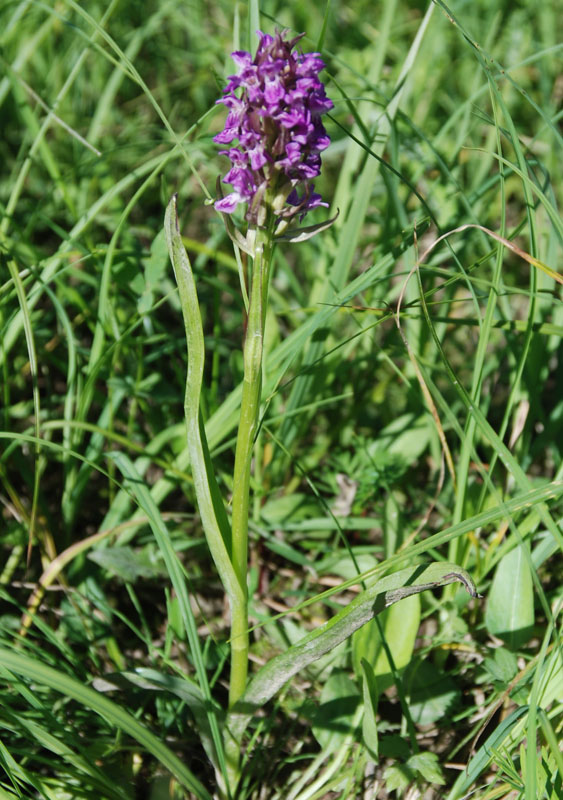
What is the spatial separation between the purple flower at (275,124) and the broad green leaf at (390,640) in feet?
3.62

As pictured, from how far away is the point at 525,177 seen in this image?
1565 millimetres

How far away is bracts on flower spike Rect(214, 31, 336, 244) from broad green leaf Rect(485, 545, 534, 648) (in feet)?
3.71

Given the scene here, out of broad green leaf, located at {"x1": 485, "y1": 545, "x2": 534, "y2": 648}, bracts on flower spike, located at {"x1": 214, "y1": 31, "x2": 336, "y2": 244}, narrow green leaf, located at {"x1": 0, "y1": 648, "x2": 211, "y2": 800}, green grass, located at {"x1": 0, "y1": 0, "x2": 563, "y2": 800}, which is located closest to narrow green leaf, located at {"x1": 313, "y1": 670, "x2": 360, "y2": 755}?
green grass, located at {"x1": 0, "y1": 0, "x2": 563, "y2": 800}

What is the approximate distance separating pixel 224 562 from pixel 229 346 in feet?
4.40

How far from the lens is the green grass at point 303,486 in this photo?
1688 mm

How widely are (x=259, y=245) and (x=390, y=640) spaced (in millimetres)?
1127

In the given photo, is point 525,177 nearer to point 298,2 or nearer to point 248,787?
point 248,787

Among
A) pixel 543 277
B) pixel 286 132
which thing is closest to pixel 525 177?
pixel 286 132

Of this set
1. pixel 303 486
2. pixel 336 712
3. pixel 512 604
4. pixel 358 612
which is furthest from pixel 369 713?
pixel 303 486

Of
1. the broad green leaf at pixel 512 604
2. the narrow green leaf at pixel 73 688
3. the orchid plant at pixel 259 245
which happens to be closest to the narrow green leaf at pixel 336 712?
the orchid plant at pixel 259 245

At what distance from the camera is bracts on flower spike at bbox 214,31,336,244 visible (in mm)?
1290

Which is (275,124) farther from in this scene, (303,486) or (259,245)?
(303,486)

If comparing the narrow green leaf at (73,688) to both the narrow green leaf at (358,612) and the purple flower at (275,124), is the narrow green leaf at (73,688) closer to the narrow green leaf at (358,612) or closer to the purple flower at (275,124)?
the narrow green leaf at (358,612)

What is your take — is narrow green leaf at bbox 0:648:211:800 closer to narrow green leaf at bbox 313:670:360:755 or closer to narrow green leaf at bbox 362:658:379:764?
narrow green leaf at bbox 362:658:379:764
